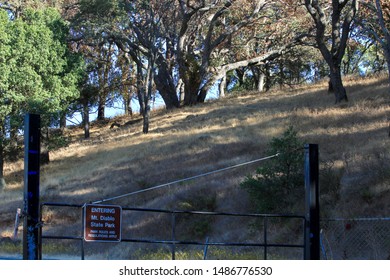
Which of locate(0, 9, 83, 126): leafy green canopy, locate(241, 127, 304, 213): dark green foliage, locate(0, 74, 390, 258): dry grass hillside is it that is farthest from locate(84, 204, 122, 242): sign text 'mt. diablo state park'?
locate(0, 9, 83, 126): leafy green canopy

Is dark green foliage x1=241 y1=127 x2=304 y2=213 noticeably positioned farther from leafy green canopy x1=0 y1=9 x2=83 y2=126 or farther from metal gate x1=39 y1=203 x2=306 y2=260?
leafy green canopy x1=0 y1=9 x2=83 y2=126

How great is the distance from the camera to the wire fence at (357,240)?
629 inches

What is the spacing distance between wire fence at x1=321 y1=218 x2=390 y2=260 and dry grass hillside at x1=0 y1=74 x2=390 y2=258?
120cm

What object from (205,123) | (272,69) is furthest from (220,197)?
(272,69)

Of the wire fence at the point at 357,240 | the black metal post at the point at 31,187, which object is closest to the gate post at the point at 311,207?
the black metal post at the point at 31,187

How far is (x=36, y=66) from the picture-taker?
3938 cm

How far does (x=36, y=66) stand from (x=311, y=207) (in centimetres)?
3165

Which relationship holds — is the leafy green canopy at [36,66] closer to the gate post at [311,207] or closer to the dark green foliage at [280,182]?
the dark green foliage at [280,182]

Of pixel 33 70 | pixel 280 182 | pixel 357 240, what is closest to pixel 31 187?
pixel 357 240

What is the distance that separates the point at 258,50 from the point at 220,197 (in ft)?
116

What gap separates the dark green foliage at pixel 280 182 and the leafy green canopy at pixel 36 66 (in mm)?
20593

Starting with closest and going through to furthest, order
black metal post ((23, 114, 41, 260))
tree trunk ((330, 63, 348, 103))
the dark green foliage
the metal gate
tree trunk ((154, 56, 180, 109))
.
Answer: black metal post ((23, 114, 41, 260)), the metal gate, the dark green foliage, tree trunk ((330, 63, 348, 103)), tree trunk ((154, 56, 180, 109))

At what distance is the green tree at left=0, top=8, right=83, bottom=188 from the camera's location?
3691 cm

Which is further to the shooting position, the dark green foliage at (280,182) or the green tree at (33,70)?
the green tree at (33,70)
